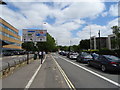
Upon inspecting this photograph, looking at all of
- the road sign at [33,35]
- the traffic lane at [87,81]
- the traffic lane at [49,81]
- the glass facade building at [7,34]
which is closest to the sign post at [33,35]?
the road sign at [33,35]

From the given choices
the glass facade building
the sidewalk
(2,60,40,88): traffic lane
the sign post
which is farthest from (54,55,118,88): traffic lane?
the glass facade building

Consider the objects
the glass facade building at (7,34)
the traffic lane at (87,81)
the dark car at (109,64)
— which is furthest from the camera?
the glass facade building at (7,34)

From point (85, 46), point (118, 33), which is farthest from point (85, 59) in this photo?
point (85, 46)

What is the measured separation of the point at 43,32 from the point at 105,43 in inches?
3216

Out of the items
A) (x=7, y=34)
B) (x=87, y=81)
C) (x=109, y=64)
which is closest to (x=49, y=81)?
(x=87, y=81)

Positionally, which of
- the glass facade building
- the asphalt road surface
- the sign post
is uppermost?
the glass facade building

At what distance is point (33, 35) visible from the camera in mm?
24141

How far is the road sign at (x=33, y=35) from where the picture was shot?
74.4 ft

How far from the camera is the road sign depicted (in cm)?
2267

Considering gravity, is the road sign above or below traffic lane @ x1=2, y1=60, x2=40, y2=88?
above

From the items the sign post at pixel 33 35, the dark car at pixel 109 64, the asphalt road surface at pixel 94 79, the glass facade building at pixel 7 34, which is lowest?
the asphalt road surface at pixel 94 79

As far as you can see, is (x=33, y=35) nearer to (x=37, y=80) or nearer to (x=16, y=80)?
(x=16, y=80)

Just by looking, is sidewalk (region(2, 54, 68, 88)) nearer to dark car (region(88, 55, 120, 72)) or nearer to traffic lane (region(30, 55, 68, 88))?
traffic lane (region(30, 55, 68, 88))

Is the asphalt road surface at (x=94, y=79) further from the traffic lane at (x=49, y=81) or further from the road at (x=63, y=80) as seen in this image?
the traffic lane at (x=49, y=81)
